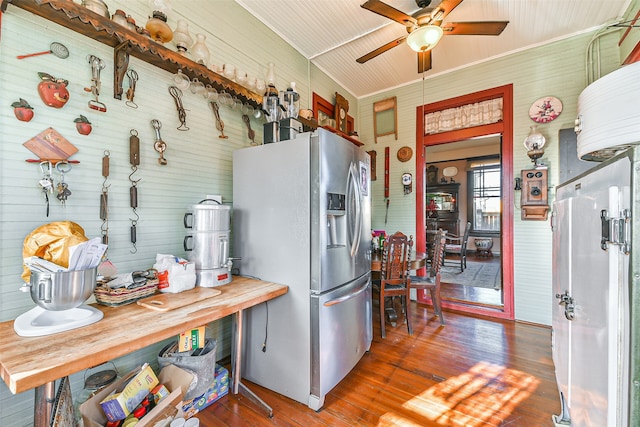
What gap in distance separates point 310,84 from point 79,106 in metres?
2.72

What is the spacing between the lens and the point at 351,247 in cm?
211

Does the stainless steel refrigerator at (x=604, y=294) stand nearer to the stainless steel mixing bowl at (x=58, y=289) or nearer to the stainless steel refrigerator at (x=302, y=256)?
the stainless steel refrigerator at (x=302, y=256)

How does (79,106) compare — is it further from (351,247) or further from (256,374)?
(256,374)

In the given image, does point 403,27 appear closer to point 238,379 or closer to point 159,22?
point 159,22

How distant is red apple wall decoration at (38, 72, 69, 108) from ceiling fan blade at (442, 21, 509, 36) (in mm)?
2920

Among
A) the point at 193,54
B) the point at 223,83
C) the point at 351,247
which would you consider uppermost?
the point at 193,54

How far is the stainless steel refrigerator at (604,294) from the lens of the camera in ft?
2.32

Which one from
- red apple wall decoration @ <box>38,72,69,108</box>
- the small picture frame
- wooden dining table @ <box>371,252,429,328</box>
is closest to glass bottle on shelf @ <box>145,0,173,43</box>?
red apple wall decoration @ <box>38,72,69,108</box>

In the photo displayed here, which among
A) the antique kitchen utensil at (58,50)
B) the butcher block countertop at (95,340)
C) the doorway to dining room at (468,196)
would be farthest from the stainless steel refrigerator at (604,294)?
the doorway to dining room at (468,196)

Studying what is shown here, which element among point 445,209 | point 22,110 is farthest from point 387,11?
point 445,209

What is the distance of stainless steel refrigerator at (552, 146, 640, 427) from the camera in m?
0.71

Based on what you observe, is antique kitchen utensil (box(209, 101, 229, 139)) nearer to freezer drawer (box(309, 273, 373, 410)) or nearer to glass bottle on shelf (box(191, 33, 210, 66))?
glass bottle on shelf (box(191, 33, 210, 66))

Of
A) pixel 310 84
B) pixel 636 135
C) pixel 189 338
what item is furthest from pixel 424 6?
pixel 189 338

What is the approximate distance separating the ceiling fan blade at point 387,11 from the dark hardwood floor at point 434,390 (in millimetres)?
3050
